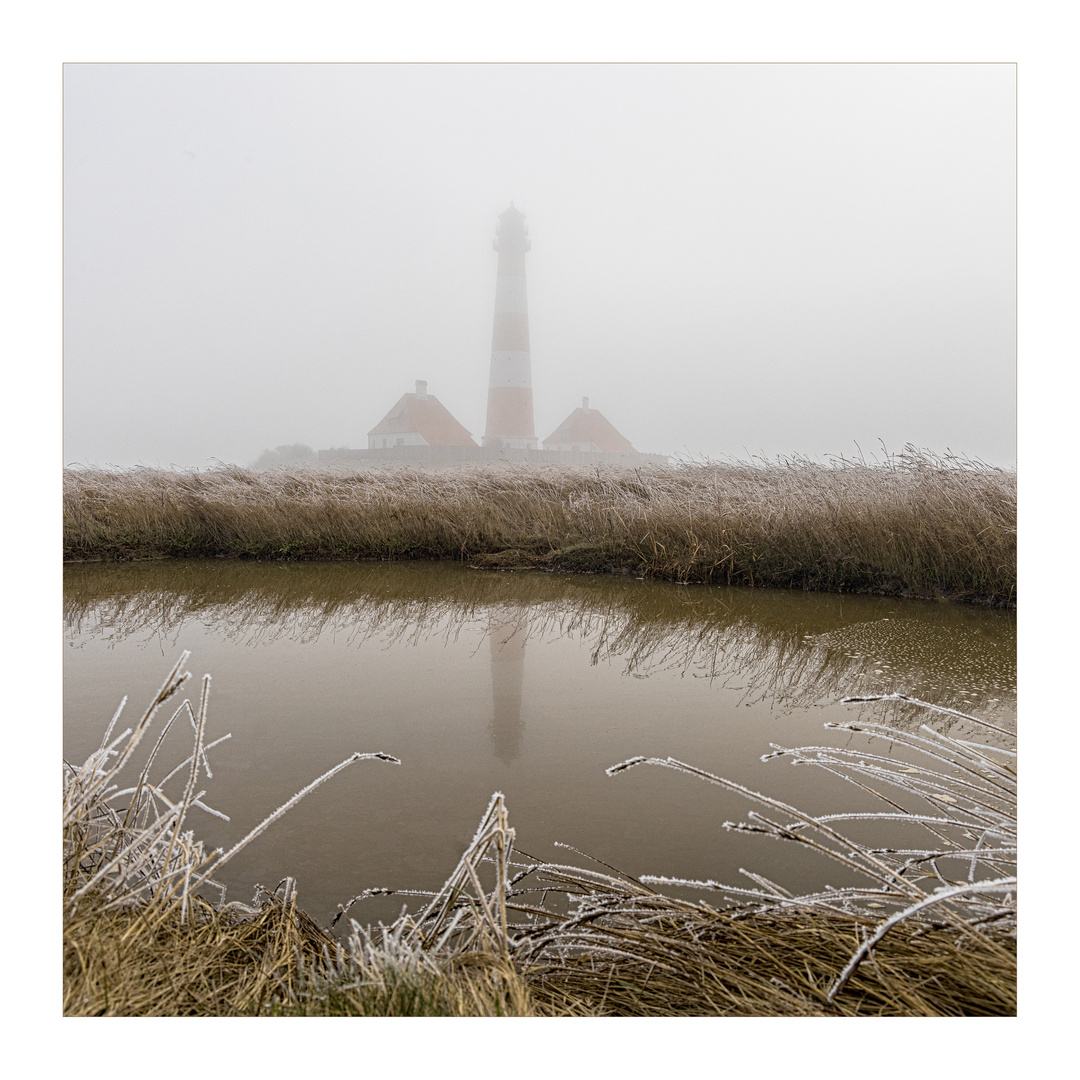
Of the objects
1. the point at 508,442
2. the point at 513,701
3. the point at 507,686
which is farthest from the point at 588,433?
the point at 513,701

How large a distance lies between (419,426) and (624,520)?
18382 mm

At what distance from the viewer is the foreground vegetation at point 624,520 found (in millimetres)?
4930

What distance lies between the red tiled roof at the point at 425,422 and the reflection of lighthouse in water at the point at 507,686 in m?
19.4

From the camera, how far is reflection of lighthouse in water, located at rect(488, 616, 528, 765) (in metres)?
2.45

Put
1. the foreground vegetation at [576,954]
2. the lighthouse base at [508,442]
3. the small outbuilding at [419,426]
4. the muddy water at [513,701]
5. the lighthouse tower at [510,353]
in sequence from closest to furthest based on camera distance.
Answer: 1. the foreground vegetation at [576,954]
2. the muddy water at [513,701]
3. the lighthouse base at [508,442]
4. the lighthouse tower at [510,353]
5. the small outbuilding at [419,426]

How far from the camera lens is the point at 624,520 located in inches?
243

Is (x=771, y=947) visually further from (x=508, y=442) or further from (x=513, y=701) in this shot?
(x=508, y=442)

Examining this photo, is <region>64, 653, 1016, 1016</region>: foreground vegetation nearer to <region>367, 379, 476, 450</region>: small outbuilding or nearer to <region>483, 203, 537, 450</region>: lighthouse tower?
<region>483, 203, 537, 450</region>: lighthouse tower

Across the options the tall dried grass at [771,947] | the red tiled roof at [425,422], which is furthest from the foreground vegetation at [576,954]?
the red tiled roof at [425,422]

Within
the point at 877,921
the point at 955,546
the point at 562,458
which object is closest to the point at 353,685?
the point at 877,921

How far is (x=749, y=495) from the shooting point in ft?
20.7

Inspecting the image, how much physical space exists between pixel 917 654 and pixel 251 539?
5213 millimetres

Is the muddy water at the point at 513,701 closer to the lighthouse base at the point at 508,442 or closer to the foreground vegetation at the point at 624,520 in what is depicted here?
the foreground vegetation at the point at 624,520
